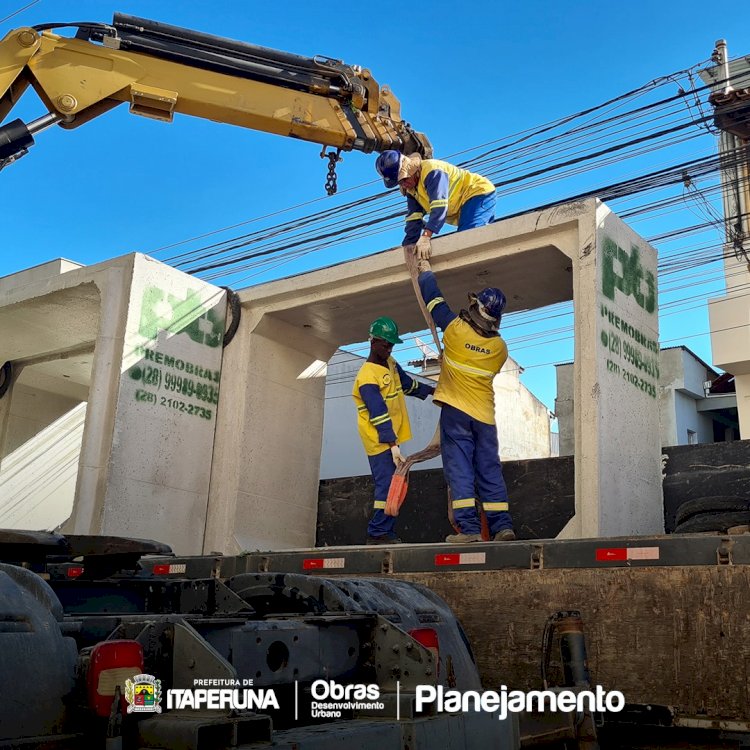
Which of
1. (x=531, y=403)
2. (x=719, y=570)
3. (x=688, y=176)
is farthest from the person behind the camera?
(x=531, y=403)

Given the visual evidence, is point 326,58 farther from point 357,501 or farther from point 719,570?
point 719,570

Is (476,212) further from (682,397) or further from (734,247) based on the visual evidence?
(682,397)

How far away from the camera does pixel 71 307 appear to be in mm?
9477

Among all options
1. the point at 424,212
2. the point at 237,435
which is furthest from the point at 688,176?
the point at 237,435

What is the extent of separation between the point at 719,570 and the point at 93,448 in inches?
222

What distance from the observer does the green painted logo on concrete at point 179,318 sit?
28.0 feet

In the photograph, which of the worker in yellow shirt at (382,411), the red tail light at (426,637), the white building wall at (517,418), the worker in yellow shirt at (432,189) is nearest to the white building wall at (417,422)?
the white building wall at (517,418)

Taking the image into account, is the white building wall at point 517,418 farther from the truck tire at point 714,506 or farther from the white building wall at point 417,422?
the truck tire at point 714,506

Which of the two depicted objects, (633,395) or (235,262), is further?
(235,262)

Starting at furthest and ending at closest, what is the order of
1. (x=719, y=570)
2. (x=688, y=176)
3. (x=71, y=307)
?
(x=688, y=176) < (x=71, y=307) < (x=719, y=570)

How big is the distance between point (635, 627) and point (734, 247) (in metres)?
12.8

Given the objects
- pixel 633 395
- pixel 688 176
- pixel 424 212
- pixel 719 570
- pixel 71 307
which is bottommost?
pixel 719 570

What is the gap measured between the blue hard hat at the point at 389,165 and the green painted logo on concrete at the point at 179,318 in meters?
2.27

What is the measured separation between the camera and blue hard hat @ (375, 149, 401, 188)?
830 centimetres
